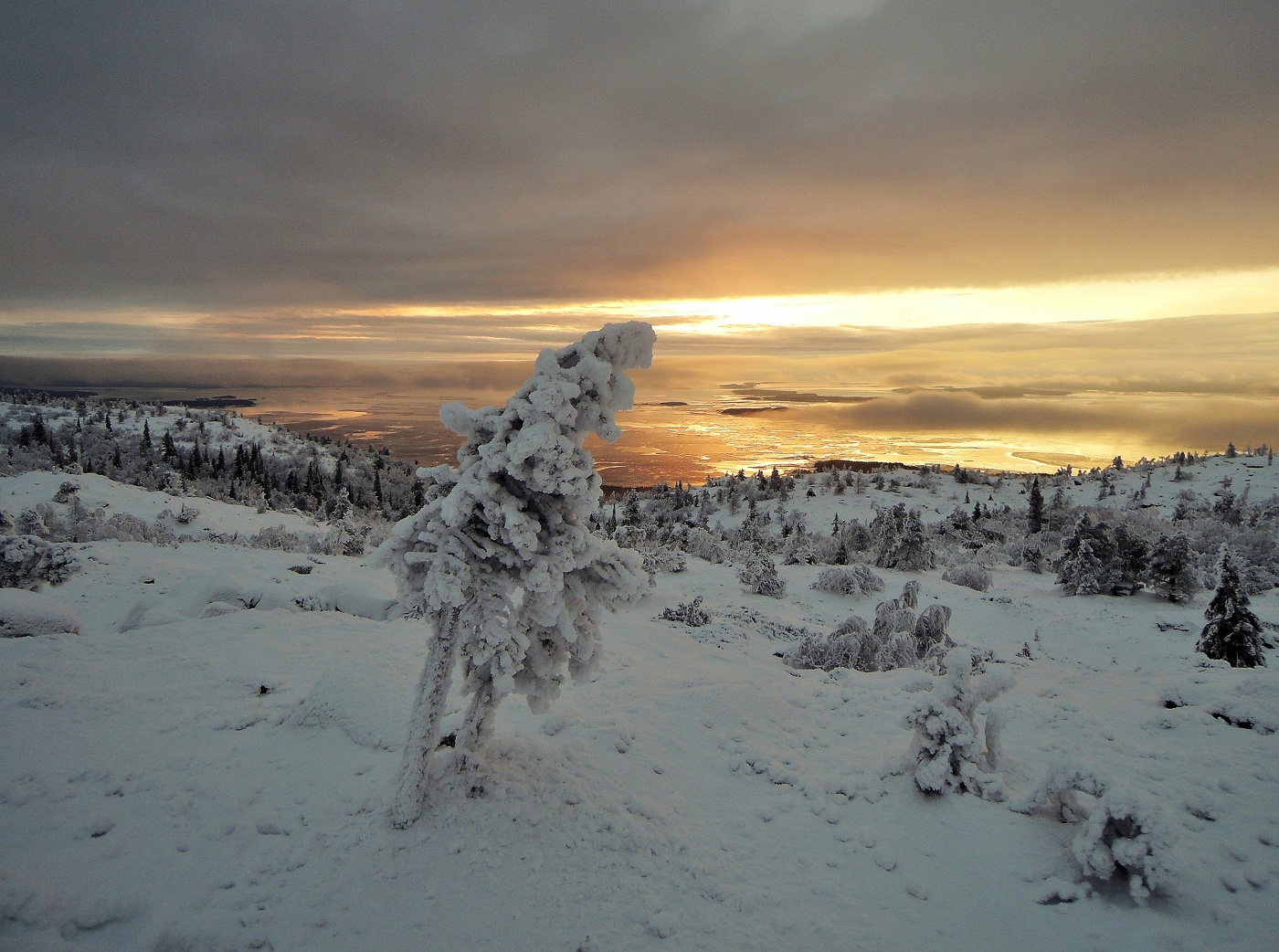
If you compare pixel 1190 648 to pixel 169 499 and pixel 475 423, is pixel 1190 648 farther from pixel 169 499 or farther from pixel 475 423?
pixel 169 499

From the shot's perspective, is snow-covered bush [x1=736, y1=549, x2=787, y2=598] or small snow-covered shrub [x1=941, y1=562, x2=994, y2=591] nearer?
snow-covered bush [x1=736, y1=549, x2=787, y2=598]

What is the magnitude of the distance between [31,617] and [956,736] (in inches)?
699

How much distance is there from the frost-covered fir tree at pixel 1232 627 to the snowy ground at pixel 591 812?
16.0 ft

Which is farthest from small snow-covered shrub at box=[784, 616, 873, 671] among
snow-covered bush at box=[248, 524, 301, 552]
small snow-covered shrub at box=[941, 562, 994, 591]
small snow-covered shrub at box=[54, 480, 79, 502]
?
small snow-covered shrub at box=[54, 480, 79, 502]

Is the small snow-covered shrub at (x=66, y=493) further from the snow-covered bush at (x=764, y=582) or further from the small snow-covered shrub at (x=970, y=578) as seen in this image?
the small snow-covered shrub at (x=970, y=578)

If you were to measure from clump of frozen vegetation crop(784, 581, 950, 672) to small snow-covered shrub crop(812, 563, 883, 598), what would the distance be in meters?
8.72

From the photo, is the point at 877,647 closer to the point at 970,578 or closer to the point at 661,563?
the point at 661,563

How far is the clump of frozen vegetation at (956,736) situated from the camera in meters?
7.36

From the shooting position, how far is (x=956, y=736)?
7.42 meters

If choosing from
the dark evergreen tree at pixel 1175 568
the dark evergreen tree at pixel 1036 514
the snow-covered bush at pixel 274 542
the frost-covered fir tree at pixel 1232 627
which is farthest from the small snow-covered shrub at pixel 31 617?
the dark evergreen tree at pixel 1036 514

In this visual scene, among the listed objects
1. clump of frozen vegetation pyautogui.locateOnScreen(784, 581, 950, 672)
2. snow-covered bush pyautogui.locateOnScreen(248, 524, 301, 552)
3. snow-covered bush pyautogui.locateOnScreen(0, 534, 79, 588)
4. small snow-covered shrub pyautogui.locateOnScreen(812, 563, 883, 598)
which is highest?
snow-covered bush pyautogui.locateOnScreen(0, 534, 79, 588)

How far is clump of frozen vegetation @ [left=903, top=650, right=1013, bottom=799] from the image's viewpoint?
24.1 ft

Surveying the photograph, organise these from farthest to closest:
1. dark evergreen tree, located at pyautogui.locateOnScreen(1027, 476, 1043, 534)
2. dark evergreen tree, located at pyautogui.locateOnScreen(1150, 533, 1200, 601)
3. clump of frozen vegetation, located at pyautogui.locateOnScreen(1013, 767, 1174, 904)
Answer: dark evergreen tree, located at pyautogui.locateOnScreen(1027, 476, 1043, 534) < dark evergreen tree, located at pyautogui.locateOnScreen(1150, 533, 1200, 601) < clump of frozen vegetation, located at pyautogui.locateOnScreen(1013, 767, 1174, 904)

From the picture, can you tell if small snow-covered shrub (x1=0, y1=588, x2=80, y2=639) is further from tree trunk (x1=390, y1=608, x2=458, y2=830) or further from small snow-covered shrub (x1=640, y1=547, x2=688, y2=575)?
small snow-covered shrub (x1=640, y1=547, x2=688, y2=575)
